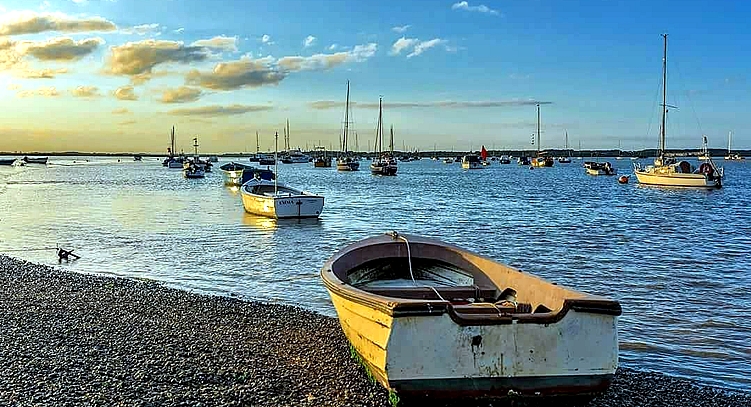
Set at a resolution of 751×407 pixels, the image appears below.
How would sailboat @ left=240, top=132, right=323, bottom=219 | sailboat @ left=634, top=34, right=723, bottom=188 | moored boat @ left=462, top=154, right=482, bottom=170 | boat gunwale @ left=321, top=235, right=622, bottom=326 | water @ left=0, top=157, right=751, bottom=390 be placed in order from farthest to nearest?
moored boat @ left=462, top=154, right=482, bottom=170
sailboat @ left=634, top=34, right=723, bottom=188
sailboat @ left=240, top=132, right=323, bottom=219
water @ left=0, top=157, right=751, bottom=390
boat gunwale @ left=321, top=235, right=622, bottom=326

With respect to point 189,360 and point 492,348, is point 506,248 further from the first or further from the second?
point 492,348

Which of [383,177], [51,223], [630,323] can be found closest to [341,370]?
[630,323]

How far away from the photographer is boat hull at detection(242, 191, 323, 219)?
28703mm

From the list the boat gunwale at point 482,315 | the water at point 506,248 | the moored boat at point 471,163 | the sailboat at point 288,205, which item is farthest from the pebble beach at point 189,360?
the moored boat at point 471,163

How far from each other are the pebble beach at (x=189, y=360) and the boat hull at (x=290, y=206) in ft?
53.8

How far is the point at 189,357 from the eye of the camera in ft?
28.1

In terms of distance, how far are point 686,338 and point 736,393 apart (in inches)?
104

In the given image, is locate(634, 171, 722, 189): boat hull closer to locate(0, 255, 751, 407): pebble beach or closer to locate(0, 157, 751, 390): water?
locate(0, 157, 751, 390): water

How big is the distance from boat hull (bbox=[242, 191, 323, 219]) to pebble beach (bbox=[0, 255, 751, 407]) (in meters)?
16.4

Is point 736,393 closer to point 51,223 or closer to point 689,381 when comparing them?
point 689,381

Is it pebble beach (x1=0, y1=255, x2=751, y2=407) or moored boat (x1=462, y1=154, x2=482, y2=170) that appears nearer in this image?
pebble beach (x1=0, y1=255, x2=751, y2=407)

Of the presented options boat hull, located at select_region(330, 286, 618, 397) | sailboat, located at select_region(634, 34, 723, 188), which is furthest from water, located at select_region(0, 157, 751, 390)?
sailboat, located at select_region(634, 34, 723, 188)

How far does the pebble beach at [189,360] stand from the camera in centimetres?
714

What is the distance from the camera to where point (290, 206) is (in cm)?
2888
